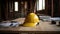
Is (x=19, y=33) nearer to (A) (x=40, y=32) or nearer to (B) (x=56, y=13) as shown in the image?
(A) (x=40, y=32)

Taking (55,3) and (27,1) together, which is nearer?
(55,3)

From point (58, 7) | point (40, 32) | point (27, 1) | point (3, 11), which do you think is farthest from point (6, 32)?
point (27, 1)

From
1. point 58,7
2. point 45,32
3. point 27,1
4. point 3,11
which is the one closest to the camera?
point 45,32

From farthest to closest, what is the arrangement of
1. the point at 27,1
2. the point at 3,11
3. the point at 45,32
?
the point at 27,1 → the point at 3,11 → the point at 45,32

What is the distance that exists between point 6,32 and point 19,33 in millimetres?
119

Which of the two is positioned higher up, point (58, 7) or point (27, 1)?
point (27, 1)

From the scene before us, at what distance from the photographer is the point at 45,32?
3.88 ft

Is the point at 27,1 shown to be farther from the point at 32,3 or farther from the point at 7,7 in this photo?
the point at 7,7

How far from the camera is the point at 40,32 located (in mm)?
1192

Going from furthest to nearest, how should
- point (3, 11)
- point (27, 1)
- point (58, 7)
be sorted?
1. point (27, 1)
2. point (3, 11)
3. point (58, 7)

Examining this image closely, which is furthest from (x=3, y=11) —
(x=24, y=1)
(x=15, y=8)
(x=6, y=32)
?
(x=6, y=32)

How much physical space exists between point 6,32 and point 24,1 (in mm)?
8316

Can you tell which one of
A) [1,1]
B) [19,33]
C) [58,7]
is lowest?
[19,33]

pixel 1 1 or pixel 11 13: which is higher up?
pixel 1 1
